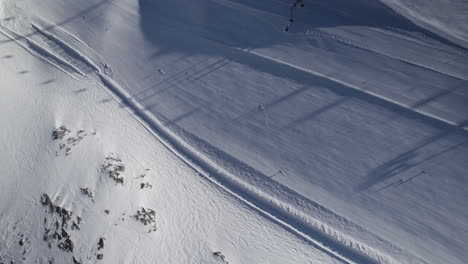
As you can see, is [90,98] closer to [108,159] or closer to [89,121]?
[89,121]

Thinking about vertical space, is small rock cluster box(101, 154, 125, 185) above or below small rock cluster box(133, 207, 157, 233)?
above

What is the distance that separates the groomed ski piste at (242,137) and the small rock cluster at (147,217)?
0.07 metres

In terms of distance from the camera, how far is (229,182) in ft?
41.4

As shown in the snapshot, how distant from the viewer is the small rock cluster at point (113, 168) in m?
12.5

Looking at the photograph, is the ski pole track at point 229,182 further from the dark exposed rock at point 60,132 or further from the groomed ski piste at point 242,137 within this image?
the dark exposed rock at point 60,132

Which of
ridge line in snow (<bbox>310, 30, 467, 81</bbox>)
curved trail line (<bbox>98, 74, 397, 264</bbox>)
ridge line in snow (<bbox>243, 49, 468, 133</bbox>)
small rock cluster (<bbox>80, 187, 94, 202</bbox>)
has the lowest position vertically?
small rock cluster (<bbox>80, 187, 94, 202</bbox>)

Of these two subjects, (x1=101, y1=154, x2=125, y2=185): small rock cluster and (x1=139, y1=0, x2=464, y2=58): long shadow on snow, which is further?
(x1=139, y1=0, x2=464, y2=58): long shadow on snow

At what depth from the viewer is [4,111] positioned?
45.6 ft

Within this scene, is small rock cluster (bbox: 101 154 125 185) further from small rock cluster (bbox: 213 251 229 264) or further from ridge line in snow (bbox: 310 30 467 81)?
ridge line in snow (bbox: 310 30 467 81)

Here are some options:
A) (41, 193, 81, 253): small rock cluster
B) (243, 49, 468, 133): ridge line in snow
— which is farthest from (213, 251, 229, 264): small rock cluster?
(243, 49, 468, 133): ridge line in snow

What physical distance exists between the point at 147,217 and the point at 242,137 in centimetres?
439

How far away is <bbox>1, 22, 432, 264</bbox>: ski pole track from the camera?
1141 centimetres

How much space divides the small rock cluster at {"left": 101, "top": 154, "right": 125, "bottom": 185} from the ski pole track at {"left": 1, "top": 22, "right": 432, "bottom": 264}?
67.6 inches

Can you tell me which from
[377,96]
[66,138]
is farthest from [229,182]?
[66,138]
